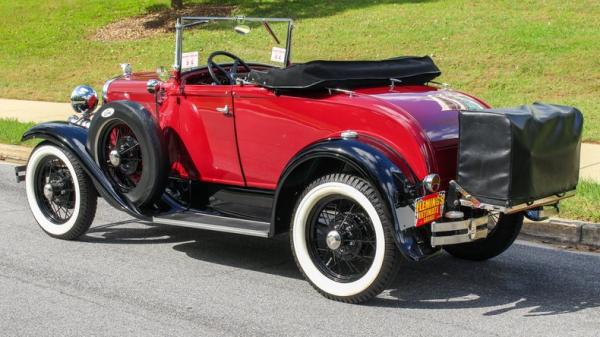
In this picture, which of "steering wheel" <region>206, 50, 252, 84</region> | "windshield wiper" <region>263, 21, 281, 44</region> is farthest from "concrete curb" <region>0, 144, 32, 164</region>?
"windshield wiper" <region>263, 21, 281, 44</region>

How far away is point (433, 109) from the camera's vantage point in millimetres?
5410

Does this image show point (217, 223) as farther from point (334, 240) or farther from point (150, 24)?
point (150, 24)

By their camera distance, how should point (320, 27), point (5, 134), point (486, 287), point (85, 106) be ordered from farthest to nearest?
1. point (320, 27)
2. point (5, 134)
3. point (85, 106)
4. point (486, 287)

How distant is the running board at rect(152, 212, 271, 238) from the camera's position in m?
5.54

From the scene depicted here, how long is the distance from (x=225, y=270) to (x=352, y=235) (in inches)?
45.6

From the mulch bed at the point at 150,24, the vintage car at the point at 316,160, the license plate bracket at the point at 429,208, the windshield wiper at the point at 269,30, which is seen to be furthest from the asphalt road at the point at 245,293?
the mulch bed at the point at 150,24

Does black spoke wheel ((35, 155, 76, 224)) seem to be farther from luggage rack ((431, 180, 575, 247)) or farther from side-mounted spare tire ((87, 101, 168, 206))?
luggage rack ((431, 180, 575, 247))

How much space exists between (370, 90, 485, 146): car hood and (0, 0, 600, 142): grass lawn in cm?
504

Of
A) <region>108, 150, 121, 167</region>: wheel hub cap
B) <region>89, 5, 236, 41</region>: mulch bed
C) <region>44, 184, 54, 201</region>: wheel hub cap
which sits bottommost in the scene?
<region>44, 184, 54, 201</region>: wheel hub cap

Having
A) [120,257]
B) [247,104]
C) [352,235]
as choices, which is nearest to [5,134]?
[120,257]

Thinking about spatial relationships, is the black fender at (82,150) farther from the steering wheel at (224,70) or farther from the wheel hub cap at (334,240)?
the wheel hub cap at (334,240)

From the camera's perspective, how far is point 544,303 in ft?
17.1

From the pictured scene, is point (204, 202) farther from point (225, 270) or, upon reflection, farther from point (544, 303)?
point (544, 303)

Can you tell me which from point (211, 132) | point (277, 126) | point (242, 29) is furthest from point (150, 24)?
point (277, 126)
